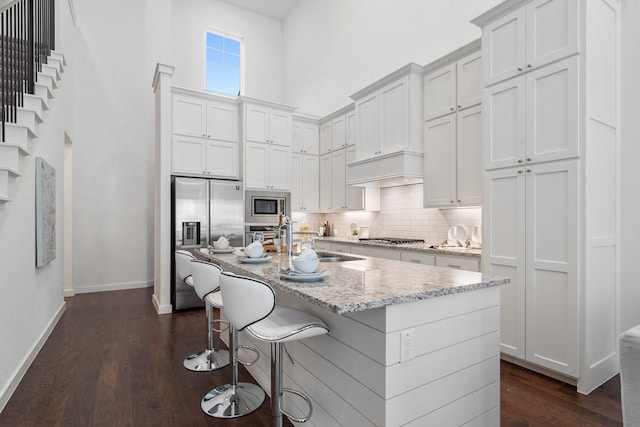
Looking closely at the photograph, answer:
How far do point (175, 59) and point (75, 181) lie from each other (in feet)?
9.50

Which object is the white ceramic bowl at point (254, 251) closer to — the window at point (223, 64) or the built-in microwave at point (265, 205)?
the built-in microwave at point (265, 205)

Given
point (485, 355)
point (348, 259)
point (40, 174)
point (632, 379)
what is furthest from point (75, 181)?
point (632, 379)

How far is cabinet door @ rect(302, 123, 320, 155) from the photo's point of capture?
6.05m

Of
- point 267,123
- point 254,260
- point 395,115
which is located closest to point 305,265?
point 254,260

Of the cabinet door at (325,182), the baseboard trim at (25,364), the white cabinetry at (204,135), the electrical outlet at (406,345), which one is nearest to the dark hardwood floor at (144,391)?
the baseboard trim at (25,364)

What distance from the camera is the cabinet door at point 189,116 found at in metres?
4.84

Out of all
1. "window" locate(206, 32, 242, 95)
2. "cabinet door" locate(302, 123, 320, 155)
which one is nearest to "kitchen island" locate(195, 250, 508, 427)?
"cabinet door" locate(302, 123, 320, 155)

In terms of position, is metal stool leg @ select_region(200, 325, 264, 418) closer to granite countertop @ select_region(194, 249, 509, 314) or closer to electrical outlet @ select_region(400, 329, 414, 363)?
granite countertop @ select_region(194, 249, 509, 314)

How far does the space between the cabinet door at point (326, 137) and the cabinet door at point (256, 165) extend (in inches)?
42.9

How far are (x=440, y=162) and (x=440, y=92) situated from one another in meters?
0.77

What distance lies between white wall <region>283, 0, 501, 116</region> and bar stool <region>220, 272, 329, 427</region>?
149 inches

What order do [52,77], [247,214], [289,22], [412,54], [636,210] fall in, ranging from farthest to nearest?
[289,22], [247,214], [412,54], [52,77], [636,210]

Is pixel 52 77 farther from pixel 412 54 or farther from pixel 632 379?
pixel 632 379

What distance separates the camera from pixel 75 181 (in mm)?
5773
